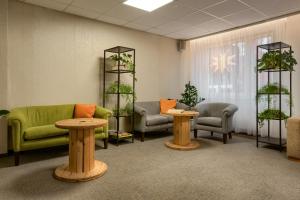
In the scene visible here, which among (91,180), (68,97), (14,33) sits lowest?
(91,180)

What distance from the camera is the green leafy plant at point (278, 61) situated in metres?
3.92

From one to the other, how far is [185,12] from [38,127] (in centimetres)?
356

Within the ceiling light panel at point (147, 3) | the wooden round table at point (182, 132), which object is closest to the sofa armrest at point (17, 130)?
the wooden round table at point (182, 132)

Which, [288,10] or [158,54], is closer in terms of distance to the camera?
[288,10]

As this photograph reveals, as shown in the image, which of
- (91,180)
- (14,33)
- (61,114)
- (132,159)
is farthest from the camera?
(61,114)

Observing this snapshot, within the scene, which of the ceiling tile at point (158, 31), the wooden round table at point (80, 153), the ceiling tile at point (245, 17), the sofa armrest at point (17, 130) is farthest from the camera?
the ceiling tile at point (158, 31)

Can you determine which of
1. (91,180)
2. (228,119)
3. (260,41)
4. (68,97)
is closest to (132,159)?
(91,180)

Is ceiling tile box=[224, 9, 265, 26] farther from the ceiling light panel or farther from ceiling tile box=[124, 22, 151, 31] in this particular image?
ceiling tile box=[124, 22, 151, 31]

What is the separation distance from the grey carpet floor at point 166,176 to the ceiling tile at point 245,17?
2.78 metres

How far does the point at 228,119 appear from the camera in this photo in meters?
4.53

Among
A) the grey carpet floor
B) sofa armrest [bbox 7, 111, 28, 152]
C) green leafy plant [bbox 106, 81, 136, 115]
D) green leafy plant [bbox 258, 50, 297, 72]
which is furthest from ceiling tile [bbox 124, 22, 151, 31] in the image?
sofa armrest [bbox 7, 111, 28, 152]

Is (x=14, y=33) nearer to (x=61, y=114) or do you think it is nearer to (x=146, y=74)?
(x=61, y=114)

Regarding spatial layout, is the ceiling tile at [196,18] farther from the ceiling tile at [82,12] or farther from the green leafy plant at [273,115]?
the green leafy plant at [273,115]

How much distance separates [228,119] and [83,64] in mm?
3417
